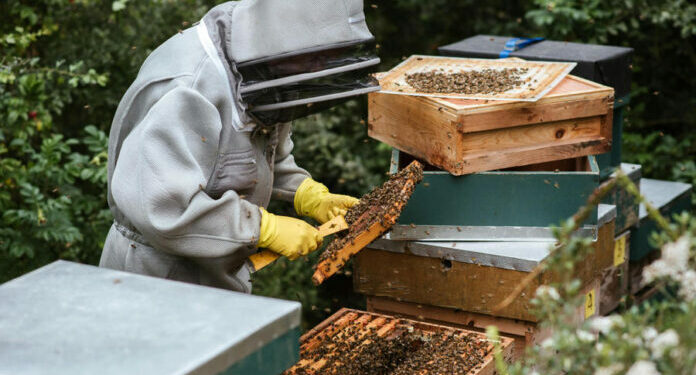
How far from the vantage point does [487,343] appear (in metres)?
3.07

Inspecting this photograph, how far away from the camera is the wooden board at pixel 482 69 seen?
3.41m

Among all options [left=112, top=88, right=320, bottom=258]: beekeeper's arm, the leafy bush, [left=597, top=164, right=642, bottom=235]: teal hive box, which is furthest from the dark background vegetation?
the leafy bush

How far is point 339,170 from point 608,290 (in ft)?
7.24

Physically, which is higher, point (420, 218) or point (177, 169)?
point (177, 169)

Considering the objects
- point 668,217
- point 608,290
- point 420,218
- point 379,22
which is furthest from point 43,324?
point 379,22

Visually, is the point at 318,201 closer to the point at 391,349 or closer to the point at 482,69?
the point at 391,349

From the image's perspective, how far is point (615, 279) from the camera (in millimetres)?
4473

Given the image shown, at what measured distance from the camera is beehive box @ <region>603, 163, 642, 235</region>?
4.16m

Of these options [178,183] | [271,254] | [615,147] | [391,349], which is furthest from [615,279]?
[178,183]

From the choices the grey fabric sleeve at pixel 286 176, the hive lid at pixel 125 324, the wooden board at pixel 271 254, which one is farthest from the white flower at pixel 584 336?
the grey fabric sleeve at pixel 286 176

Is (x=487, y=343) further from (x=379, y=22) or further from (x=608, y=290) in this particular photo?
(x=379, y=22)

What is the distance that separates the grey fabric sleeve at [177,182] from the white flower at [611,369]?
1572 millimetres

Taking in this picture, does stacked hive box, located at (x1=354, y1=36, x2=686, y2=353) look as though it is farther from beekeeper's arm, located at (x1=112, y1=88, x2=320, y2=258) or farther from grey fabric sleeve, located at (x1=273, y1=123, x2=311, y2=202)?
beekeeper's arm, located at (x1=112, y1=88, x2=320, y2=258)

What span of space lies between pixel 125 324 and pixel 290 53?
1186 millimetres
